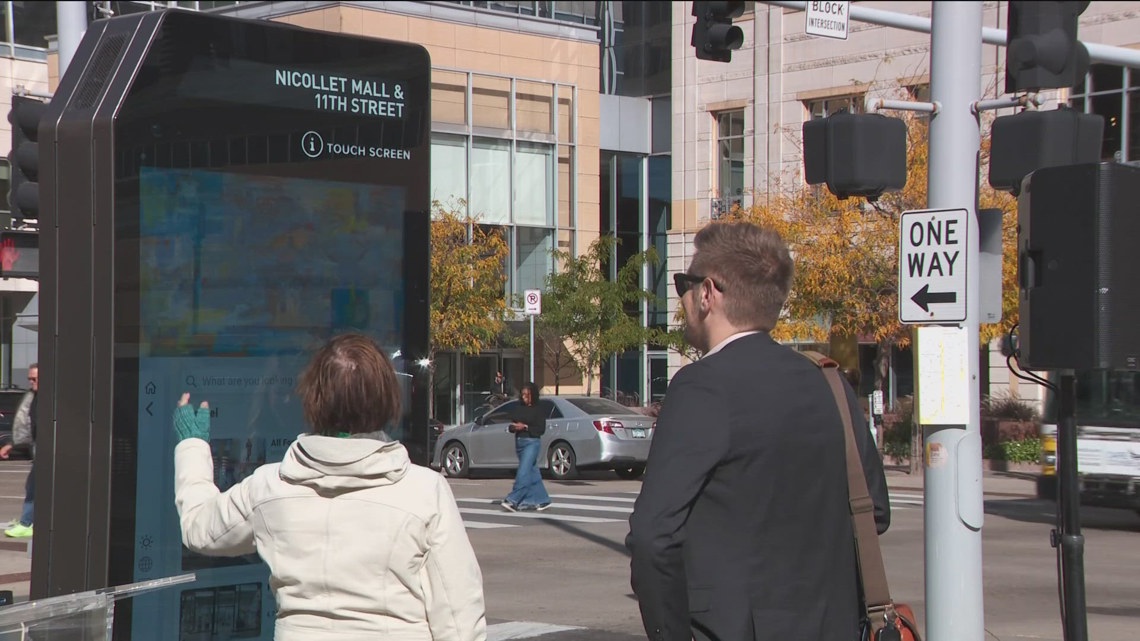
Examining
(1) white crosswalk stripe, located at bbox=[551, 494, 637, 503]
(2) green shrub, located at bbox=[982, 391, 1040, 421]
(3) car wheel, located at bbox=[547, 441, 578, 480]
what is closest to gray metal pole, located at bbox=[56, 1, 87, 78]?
(1) white crosswalk stripe, located at bbox=[551, 494, 637, 503]

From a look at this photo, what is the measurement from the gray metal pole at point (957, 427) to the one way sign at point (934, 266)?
0.06 m

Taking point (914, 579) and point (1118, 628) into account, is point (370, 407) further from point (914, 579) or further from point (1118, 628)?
point (914, 579)

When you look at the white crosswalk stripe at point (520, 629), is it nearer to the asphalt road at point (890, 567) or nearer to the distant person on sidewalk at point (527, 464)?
the asphalt road at point (890, 567)

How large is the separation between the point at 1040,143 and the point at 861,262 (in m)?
20.5

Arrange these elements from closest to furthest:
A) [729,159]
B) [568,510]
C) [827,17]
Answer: [827,17] → [568,510] → [729,159]

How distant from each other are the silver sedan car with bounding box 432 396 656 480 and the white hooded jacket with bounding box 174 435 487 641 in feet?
67.4

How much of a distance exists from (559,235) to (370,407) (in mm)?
40536

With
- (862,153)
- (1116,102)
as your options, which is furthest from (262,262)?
(1116,102)

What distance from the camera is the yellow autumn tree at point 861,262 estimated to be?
27734 millimetres

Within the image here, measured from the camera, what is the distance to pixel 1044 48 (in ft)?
24.9

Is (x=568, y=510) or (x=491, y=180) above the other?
(x=491, y=180)

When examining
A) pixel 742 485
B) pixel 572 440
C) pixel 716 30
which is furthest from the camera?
pixel 572 440

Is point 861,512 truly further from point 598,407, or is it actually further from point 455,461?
point 455,461

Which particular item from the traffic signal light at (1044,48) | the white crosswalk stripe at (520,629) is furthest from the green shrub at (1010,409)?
the traffic signal light at (1044,48)
